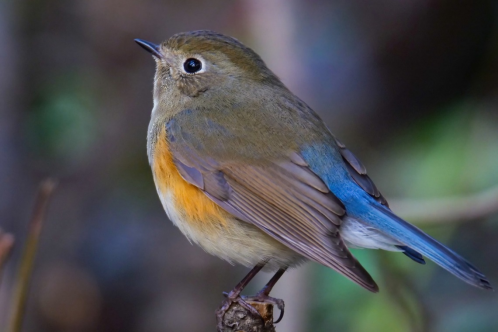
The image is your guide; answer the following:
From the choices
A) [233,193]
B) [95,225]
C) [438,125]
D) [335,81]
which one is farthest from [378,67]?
[233,193]

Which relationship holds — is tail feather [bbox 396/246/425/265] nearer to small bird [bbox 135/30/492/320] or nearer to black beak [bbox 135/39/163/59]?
small bird [bbox 135/30/492/320]

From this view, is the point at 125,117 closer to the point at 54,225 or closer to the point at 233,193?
the point at 54,225

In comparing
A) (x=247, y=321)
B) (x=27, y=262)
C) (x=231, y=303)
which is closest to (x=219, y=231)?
(x=231, y=303)

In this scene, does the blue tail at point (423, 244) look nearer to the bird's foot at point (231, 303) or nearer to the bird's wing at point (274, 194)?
the bird's wing at point (274, 194)

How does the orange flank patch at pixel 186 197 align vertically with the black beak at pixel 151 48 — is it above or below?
below

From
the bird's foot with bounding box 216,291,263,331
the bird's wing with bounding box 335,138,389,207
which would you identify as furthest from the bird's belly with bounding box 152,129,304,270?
the bird's wing with bounding box 335,138,389,207

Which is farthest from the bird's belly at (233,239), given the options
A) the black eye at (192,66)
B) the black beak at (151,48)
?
the black beak at (151,48)

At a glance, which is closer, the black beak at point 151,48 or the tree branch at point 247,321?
the tree branch at point 247,321

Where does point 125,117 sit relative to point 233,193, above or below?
above
